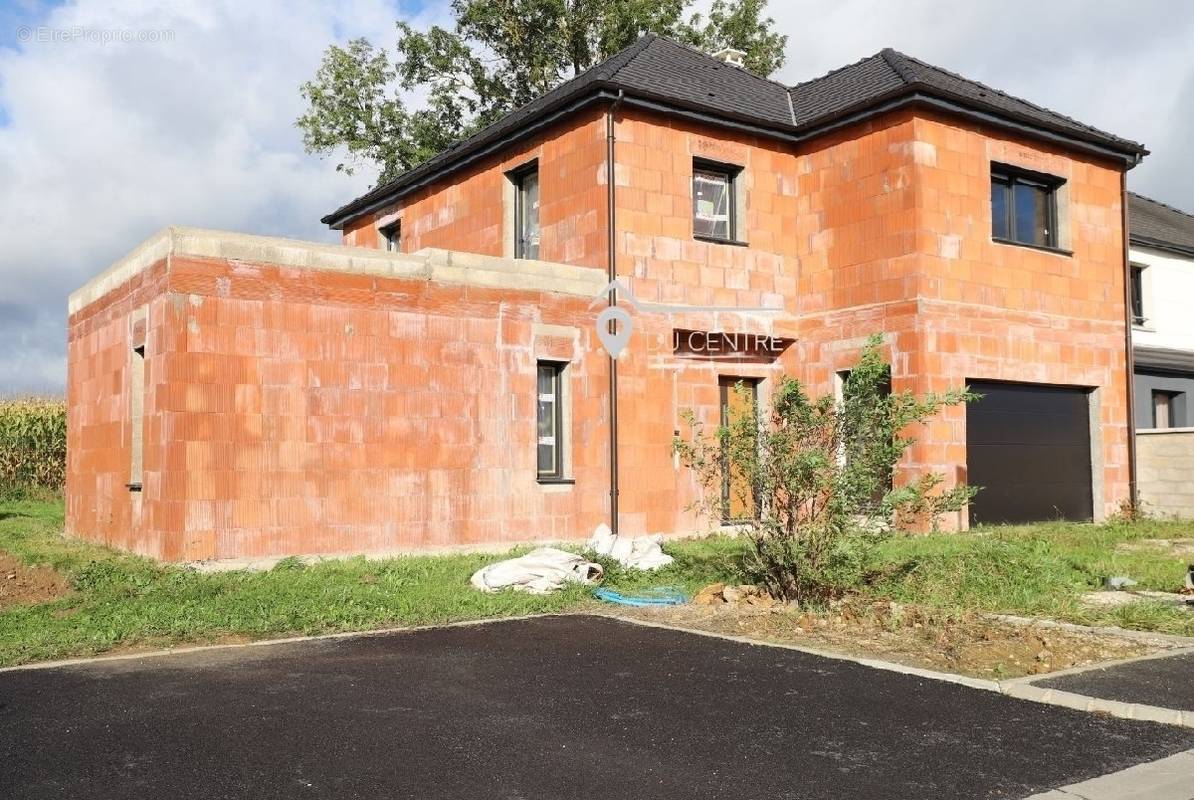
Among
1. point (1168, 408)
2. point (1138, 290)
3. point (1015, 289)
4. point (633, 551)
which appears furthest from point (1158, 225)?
point (633, 551)

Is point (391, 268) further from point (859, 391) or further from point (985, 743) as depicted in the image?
point (985, 743)

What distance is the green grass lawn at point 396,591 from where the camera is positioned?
852 centimetres

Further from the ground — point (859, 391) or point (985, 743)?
point (859, 391)

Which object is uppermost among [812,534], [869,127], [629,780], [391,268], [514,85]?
[514,85]

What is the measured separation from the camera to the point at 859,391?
8.91 m

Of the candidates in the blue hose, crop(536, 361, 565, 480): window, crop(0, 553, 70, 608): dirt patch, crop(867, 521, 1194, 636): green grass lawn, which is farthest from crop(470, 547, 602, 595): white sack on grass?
crop(0, 553, 70, 608): dirt patch

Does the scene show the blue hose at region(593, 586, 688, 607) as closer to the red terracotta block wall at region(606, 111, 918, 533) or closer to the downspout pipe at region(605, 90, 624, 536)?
the downspout pipe at region(605, 90, 624, 536)

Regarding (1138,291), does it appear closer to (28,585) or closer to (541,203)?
(541,203)

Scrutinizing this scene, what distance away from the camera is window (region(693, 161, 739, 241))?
16.4m

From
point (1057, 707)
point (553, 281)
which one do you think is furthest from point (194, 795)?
point (553, 281)

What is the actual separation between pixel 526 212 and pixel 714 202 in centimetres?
340

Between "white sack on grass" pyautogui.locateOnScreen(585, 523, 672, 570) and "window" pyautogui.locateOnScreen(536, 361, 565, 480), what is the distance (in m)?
2.42

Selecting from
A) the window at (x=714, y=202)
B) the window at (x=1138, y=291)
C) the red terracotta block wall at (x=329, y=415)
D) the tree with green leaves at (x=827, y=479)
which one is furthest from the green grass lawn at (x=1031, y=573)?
the window at (x=1138, y=291)

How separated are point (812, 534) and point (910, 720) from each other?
3.42 m
